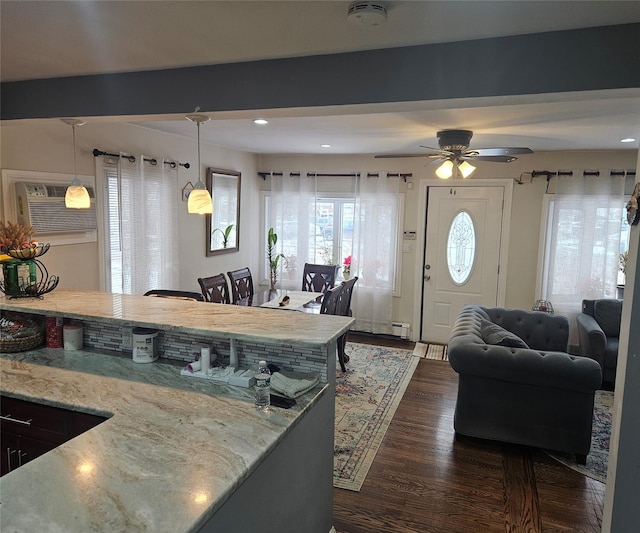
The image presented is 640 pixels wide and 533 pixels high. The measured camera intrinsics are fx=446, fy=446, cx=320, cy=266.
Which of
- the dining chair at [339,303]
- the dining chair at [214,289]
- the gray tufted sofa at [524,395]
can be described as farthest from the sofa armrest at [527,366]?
the dining chair at [214,289]

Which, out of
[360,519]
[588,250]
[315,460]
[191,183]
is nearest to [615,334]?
[588,250]

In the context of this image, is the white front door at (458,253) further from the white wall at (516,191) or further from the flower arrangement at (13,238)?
the flower arrangement at (13,238)

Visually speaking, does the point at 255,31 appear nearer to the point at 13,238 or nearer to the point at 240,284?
the point at 13,238

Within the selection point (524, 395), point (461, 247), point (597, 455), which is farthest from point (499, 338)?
point (461, 247)

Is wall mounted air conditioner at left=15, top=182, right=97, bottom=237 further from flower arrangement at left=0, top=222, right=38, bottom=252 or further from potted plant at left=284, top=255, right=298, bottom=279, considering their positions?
potted plant at left=284, top=255, right=298, bottom=279

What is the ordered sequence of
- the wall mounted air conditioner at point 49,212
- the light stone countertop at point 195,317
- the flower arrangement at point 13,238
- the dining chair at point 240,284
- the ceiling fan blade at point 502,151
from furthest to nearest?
the dining chair at point 240,284
the ceiling fan blade at point 502,151
the wall mounted air conditioner at point 49,212
the flower arrangement at point 13,238
the light stone countertop at point 195,317

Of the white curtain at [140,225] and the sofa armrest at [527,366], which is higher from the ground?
the white curtain at [140,225]

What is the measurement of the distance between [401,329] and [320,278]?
141cm

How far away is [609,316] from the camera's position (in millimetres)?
4719

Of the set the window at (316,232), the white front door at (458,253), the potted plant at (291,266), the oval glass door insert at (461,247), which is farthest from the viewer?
the potted plant at (291,266)

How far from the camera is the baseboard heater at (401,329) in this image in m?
5.96

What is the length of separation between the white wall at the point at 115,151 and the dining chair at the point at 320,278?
113cm

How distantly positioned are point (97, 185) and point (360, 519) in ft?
10.5

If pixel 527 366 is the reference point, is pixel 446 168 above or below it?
above
